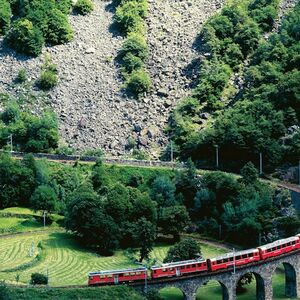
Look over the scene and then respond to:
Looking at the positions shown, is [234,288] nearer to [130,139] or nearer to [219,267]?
[219,267]

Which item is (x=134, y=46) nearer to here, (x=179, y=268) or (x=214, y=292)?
(x=214, y=292)

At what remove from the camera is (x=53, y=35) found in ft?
505

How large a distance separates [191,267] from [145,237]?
15.6 metres

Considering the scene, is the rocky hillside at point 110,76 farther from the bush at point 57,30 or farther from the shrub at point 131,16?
the shrub at point 131,16

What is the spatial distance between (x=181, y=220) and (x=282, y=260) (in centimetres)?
2084

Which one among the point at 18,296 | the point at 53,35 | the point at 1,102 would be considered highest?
the point at 53,35

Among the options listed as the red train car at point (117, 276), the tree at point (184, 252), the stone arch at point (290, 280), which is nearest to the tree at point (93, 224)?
the tree at point (184, 252)

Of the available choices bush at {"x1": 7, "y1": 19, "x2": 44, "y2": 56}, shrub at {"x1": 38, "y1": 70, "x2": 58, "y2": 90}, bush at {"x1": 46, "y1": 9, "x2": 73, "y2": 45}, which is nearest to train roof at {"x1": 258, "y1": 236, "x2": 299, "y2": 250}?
shrub at {"x1": 38, "y1": 70, "x2": 58, "y2": 90}

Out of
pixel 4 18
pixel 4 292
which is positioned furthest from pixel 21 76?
pixel 4 292

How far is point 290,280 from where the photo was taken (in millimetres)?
101938

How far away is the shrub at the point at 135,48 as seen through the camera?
15162cm

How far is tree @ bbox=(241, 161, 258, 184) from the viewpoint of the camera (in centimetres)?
12319

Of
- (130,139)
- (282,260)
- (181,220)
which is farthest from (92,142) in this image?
(282,260)

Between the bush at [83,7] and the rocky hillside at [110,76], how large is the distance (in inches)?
37.5
